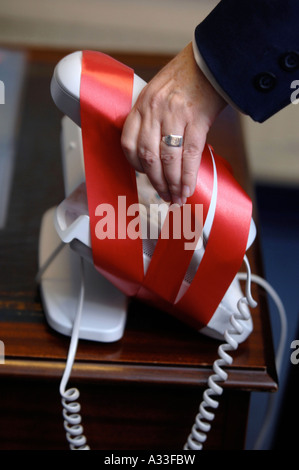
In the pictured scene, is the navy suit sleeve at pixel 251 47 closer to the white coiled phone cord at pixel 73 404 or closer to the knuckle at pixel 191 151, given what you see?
the knuckle at pixel 191 151

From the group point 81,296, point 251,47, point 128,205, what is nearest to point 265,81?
point 251,47

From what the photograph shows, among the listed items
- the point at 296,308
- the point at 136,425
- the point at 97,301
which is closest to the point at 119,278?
the point at 97,301

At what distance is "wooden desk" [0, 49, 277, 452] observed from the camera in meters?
0.57

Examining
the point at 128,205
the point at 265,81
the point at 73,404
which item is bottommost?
the point at 73,404

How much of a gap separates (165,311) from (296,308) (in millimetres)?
931

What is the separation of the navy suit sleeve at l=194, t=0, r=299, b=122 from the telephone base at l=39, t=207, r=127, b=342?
24 cm

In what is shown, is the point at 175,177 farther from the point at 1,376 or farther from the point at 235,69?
the point at 1,376

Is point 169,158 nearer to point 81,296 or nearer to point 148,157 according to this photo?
point 148,157

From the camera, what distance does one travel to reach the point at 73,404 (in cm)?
58

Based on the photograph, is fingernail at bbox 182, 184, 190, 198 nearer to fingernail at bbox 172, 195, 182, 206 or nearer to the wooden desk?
fingernail at bbox 172, 195, 182, 206

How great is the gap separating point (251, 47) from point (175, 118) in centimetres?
8

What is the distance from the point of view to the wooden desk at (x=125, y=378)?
57 centimetres

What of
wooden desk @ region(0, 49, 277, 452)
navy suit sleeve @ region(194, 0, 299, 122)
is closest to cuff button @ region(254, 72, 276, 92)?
navy suit sleeve @ region(194, 0, 299, 122)

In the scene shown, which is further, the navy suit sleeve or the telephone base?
the telephone base
